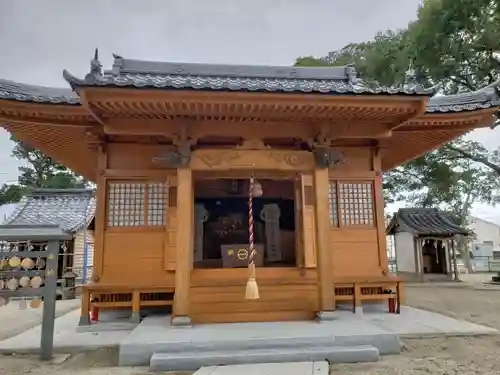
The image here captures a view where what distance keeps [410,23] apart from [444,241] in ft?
32.4

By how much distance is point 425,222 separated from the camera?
1889 centimetres

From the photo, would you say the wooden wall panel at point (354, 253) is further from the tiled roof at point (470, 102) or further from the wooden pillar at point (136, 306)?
the wooden pillar at point (136, 306)

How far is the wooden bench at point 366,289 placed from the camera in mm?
6625

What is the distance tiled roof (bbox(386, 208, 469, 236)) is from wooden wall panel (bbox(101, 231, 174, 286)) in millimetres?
14940

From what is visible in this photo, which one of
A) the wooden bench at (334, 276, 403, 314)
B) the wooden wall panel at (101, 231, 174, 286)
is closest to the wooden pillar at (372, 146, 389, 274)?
the wooden bench at (334, 276, 403, 314)

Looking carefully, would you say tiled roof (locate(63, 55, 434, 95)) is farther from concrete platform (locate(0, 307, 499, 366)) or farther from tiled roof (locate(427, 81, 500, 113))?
concrete platform (locate(0, 307, 499, 366))

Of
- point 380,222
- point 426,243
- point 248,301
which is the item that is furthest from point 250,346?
point 426,243

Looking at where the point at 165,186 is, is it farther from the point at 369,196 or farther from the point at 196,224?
the point at 369,196

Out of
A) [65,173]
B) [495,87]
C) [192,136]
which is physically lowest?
[192,136]

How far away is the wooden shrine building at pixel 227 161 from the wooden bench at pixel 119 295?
21 millimetres

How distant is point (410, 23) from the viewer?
55.1 ft

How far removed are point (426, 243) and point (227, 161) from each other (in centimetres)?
1631

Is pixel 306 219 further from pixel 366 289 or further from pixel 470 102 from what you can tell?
pixel 470 102

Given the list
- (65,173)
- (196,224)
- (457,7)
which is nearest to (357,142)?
(196,224)
